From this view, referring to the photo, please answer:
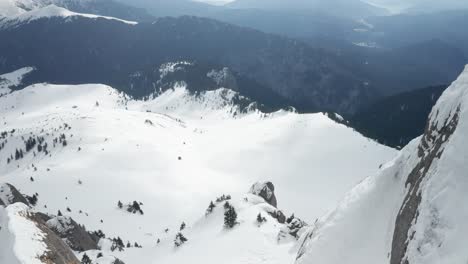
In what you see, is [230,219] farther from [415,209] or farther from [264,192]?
[415,209]

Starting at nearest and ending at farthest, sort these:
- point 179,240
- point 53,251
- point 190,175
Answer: point 53,251, point 179,240, point 190,175

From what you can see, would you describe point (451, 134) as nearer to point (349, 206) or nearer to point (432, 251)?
point (432, 251)

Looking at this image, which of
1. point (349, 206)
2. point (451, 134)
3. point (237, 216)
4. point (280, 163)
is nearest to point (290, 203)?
point (280, 163)

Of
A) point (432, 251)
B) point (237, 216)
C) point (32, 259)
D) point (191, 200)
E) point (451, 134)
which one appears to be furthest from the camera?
point (191, 200)

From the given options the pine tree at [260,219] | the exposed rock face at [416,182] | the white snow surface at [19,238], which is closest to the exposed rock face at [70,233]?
the pine tree at [260,219]

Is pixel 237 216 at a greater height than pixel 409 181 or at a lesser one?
lesser

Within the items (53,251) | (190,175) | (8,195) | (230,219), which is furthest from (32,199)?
(53,251)

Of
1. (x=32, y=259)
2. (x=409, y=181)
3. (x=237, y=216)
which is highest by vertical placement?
(x=409, y=181)

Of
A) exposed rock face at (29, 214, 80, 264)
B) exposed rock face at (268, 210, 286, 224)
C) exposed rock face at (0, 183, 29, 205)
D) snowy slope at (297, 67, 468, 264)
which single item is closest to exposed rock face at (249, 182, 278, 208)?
exposed rock face at (268, 210, 286, 224)
